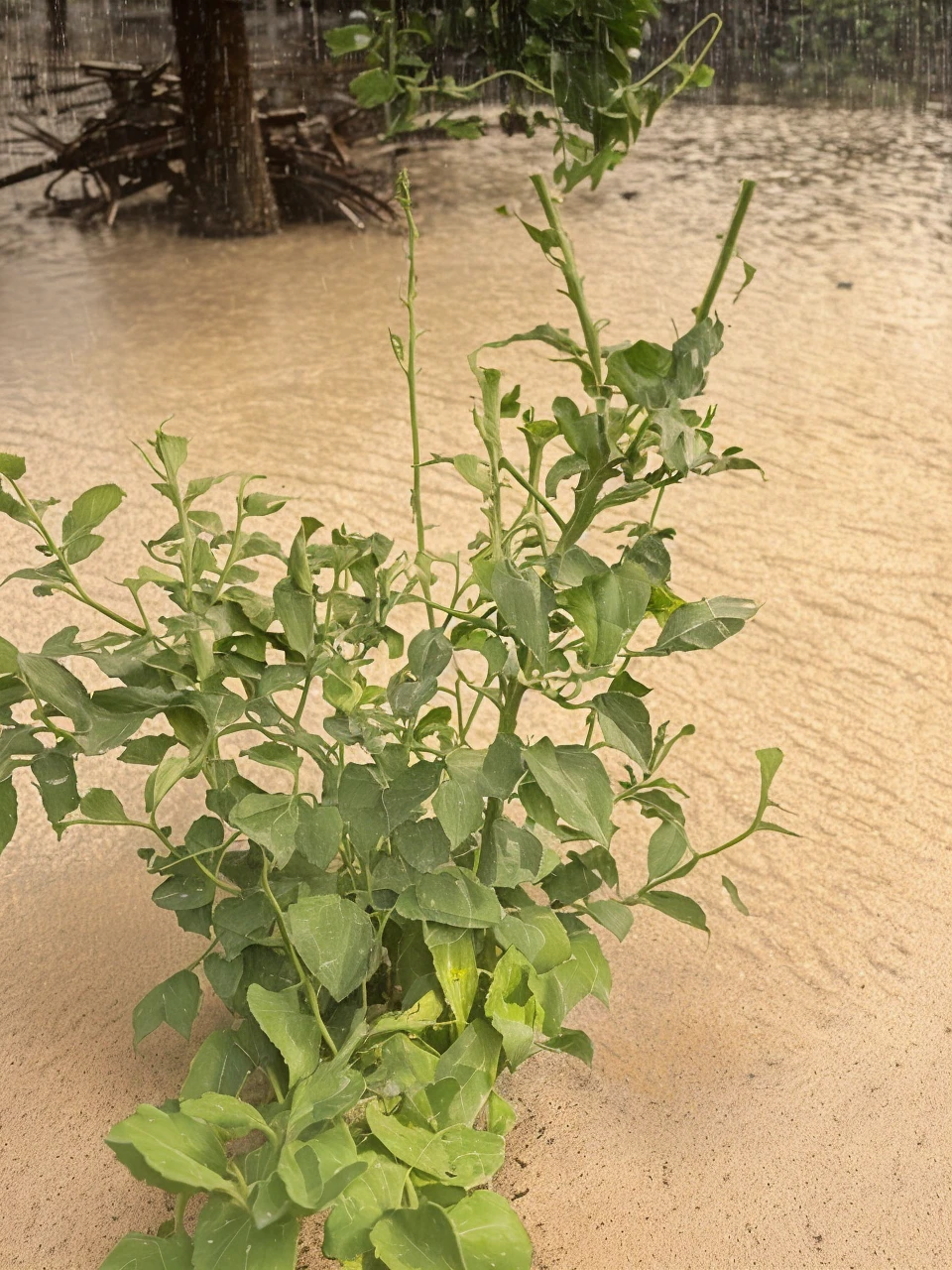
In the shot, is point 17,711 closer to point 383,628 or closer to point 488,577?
point 383,628

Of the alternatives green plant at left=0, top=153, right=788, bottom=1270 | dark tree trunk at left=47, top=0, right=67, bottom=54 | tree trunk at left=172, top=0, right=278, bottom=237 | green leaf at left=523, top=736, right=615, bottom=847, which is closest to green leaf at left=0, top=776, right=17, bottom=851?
green plant at left=0, top=153, right=788, bottom=1270

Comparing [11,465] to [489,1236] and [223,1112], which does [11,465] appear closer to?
[223,1112]

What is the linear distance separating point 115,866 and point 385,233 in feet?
14.8

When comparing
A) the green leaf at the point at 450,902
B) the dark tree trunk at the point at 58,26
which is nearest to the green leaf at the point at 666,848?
the green leaf at the point at 450,902

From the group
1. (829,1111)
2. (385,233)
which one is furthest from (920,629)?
(385,233)

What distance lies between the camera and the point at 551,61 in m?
1.14

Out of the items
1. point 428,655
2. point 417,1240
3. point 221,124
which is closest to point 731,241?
point 428,655

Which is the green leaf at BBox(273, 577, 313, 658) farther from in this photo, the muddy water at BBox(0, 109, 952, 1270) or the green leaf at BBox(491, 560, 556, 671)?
the muddy water at BBox(0, 109, 952, 1270)

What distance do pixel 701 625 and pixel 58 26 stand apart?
395 inches

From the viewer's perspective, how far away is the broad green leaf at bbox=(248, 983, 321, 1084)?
1.03 m

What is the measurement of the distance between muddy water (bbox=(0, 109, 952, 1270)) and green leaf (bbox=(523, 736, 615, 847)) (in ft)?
1.95

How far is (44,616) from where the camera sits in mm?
2672

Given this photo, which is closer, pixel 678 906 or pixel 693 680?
pixel 678 906

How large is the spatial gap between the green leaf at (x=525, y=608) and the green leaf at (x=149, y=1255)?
0.54 m
